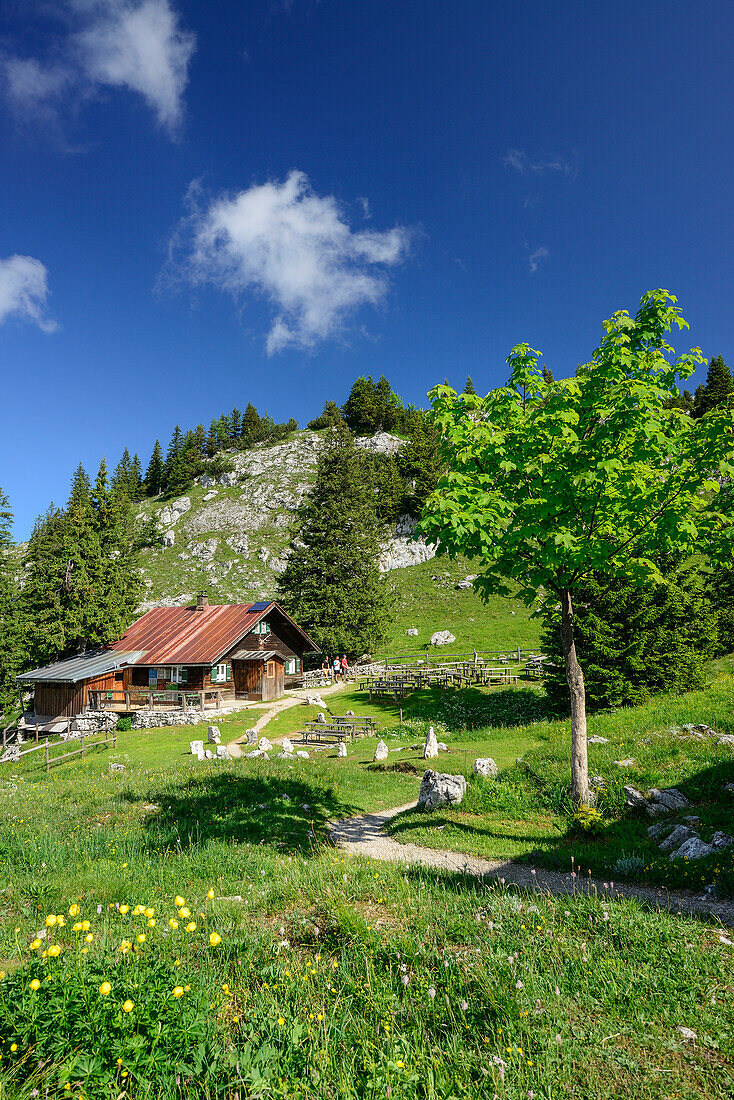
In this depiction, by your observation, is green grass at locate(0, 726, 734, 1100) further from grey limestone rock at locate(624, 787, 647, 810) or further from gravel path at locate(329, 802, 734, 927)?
grey limestone rock at locate(624, 787, 647, 810)

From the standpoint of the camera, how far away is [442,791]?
13305 millimetres

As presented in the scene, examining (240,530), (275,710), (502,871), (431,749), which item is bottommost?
(275,710)

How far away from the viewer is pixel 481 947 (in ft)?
17.5

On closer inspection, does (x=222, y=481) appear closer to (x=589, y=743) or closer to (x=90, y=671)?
(x=90, y=671)

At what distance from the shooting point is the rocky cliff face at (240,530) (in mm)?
80812

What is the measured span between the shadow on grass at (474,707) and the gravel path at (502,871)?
14155mm

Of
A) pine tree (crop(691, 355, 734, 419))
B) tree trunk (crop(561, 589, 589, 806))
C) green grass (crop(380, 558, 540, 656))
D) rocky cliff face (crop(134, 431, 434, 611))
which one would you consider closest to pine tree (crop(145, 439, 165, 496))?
rocky cliff face (crop(134, 431, 434, 611))

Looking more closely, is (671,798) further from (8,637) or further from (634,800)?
(8,637)

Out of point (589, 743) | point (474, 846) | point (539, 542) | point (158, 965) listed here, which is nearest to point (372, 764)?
point (589, 743)

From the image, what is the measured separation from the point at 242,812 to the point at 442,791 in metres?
5.20

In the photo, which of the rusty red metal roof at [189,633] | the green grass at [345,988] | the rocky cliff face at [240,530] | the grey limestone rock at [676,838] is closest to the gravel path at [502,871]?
the green grass at [345,988]

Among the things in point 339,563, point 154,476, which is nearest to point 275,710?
point 339,563

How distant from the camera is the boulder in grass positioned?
1316cm

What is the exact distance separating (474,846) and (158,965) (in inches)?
304
